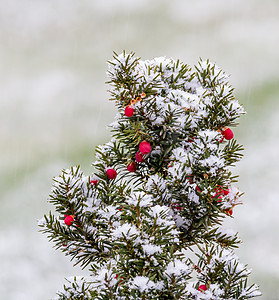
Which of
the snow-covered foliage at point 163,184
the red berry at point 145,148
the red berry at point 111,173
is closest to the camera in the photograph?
the snow-covered foliage at point 163,184

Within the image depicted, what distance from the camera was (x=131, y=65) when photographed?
292 cm

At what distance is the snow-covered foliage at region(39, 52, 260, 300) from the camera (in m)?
2.50

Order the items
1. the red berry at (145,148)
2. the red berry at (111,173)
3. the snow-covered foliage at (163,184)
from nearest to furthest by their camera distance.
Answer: the snow-covered foliage at (163,184)
the red berry at (145,148)
the red berry at (111,173)

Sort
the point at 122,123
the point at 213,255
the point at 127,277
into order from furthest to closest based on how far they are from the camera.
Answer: the point at 122,123, the point at 213,255, the point at 127,277

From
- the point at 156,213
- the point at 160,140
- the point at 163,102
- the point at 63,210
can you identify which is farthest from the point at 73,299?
the point at 163,102

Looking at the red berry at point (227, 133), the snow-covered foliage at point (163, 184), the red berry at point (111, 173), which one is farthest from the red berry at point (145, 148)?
the red berry at point (227, 133)

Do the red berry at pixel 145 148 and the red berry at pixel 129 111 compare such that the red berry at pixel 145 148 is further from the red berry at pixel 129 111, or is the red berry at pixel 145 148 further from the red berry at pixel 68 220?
the red berry at pixel 68 220

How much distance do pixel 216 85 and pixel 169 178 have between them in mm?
1002

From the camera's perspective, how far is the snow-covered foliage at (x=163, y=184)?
8.20ft

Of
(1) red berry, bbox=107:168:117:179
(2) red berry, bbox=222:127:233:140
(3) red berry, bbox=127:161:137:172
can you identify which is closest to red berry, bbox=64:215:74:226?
(1) red berry, bbox=107:168:117:179

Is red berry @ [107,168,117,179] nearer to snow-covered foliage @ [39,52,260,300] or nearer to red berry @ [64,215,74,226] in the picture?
snow-covered foliage @ [39,52,260,300]

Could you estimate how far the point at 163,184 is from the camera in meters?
2.74

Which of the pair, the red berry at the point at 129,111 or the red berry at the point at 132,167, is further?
the red berry at the point at 132,167

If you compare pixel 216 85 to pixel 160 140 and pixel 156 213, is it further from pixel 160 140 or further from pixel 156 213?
pixel 156 213
